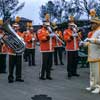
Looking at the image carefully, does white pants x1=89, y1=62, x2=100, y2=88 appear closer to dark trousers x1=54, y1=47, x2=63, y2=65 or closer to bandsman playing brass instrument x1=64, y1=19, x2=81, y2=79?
bandsman playing brass instrument x1=64, y1=19, x2=81, y2=79

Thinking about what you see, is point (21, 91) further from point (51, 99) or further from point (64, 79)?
point (64, 79)

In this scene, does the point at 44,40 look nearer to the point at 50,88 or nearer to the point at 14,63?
the point at 14,63

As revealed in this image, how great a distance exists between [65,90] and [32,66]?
7782 millimetres

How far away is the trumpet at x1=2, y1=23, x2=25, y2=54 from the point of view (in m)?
13.1

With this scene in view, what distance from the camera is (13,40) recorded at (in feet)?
43.3

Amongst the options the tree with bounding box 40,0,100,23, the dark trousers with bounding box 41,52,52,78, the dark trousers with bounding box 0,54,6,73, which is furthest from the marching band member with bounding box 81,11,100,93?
the tree with bounding box 40,0,100,23

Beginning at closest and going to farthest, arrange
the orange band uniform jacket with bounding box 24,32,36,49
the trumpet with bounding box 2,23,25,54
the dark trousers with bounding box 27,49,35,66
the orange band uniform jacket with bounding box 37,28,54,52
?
the trumpet with bounding box 2,23,25,54, the orange band uniform jacket with bounding box 37,28,54,52, the orange band uniform jacket with bounding box 24,32,36,49, the dark trousers with bounding box 27,49,35,66

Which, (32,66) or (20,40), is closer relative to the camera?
(20,40)

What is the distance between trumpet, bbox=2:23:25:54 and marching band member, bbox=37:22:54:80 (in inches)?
34.8

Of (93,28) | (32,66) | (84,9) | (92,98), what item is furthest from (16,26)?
(84,9)

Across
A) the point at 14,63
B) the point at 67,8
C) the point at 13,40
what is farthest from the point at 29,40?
the point at 67,8

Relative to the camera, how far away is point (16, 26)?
13938 millimetres

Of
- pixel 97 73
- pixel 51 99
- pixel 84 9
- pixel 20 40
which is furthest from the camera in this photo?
pixel 84 9

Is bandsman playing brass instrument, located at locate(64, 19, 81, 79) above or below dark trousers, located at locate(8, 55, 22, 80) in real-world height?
above
